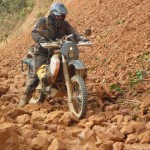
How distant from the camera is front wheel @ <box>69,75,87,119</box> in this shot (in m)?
6.31

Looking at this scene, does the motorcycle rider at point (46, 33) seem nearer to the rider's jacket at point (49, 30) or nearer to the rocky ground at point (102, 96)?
the rider's jacket at point (49, 30)

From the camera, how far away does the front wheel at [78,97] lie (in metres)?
6.31

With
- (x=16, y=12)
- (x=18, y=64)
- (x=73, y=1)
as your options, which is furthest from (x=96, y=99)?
(x=16, y=12)

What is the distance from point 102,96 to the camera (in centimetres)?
755

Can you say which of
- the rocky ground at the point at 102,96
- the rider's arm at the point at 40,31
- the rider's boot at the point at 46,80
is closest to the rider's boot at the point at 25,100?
the rocky ground at the point at 102,96

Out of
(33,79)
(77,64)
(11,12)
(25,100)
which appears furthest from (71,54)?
(11,12)

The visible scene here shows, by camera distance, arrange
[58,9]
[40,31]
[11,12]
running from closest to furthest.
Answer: [58,9] → [40,31] → [11,12]

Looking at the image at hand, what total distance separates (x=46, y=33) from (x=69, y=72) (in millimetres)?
760

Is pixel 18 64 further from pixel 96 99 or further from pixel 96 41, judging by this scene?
pixel 96 99

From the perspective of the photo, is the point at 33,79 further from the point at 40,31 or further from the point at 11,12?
the point at 11,12

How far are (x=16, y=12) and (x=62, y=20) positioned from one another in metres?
15.2

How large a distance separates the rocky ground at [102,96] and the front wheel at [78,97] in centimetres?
18

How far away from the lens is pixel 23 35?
53.1 feet

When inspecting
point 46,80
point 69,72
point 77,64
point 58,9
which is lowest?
point 46,80
